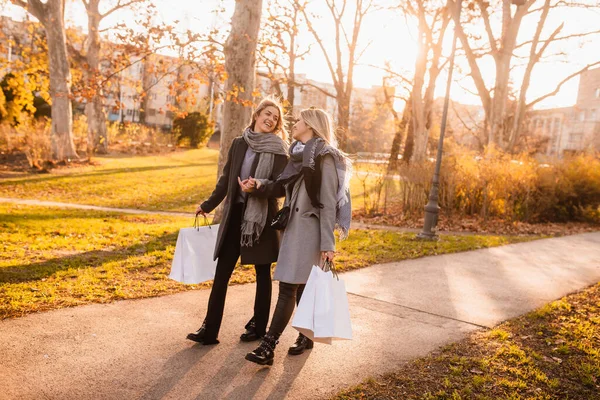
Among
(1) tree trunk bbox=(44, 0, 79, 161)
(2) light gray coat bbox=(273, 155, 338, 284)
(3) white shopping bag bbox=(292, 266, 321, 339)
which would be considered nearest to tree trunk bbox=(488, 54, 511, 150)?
(1) tree trunk bbox=(44, 0, 79, 161)

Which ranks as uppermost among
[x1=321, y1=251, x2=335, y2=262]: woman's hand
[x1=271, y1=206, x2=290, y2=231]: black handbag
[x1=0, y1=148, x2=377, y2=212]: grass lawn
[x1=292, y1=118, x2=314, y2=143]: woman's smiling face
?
[x1=292, y1=118, x2=314, y2=143]: woman's smiling face

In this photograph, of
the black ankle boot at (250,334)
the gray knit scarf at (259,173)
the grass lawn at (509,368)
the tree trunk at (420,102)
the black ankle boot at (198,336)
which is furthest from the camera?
the tree trunk at (420,102)

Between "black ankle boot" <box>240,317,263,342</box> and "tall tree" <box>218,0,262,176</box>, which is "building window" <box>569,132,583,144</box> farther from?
"black ankle boot" <box>240,317,263,342</box>

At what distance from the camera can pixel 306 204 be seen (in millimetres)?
3908

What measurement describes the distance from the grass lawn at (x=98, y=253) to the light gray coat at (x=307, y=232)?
7.31 feet

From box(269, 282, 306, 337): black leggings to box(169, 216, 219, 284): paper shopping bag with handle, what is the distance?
0.78m

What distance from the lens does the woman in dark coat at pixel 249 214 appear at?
4.14 m

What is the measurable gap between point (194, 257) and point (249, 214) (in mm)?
701

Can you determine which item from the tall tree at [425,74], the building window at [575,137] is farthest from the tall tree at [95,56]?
the building window at [575,137]

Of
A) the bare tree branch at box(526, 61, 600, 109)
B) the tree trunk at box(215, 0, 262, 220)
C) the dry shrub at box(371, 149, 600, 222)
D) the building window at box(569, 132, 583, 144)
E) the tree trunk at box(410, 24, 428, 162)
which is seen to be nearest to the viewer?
the tree trunk at box(215, 0, 262, 220)

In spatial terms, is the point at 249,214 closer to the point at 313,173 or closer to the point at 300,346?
the point at 313,173

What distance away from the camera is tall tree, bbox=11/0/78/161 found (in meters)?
18.3

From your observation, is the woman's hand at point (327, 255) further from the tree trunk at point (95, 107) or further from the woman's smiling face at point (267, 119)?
the tree trunk at point (95, 107)

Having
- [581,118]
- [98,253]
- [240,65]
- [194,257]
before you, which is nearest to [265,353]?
[194,257]
